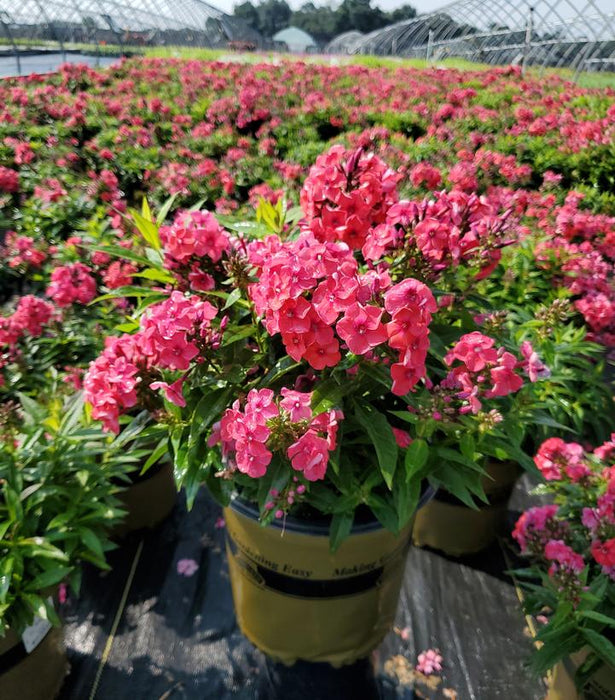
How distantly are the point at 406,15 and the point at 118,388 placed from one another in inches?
2981

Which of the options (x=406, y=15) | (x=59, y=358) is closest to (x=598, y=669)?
(x=59, y=358)

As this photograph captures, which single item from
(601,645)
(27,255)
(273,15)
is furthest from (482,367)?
(273,15)

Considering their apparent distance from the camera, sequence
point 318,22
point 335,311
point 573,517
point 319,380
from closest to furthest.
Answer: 1. point 335,311
2. point 319,380
3. point 573,517
4. point 318,22

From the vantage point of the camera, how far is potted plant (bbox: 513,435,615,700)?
57.5 inches

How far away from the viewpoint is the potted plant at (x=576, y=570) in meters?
1.46

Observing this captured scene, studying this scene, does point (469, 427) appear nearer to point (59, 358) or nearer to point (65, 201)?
point (59, 358)

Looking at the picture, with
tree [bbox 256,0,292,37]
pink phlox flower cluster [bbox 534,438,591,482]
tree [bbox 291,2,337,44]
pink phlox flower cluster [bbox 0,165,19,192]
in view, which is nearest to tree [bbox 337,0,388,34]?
tree [bbox 291,2,337,44]

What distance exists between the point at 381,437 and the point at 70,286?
177 centimetres

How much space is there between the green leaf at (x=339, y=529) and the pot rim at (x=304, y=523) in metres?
0.06

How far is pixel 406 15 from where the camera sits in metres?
63.5

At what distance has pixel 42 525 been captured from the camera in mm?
1758

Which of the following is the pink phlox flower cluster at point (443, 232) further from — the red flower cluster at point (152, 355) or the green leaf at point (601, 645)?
the green leaf at point (601, 645)

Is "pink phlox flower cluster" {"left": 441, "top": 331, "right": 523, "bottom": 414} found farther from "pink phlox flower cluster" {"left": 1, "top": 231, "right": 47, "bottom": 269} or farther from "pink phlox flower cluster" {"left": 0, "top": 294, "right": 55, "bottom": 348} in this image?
"pink phlox flower cluster" {"left": 1, "top": 231, "right": 47, "bottom": 269}

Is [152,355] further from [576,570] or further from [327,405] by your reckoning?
[576,570]
